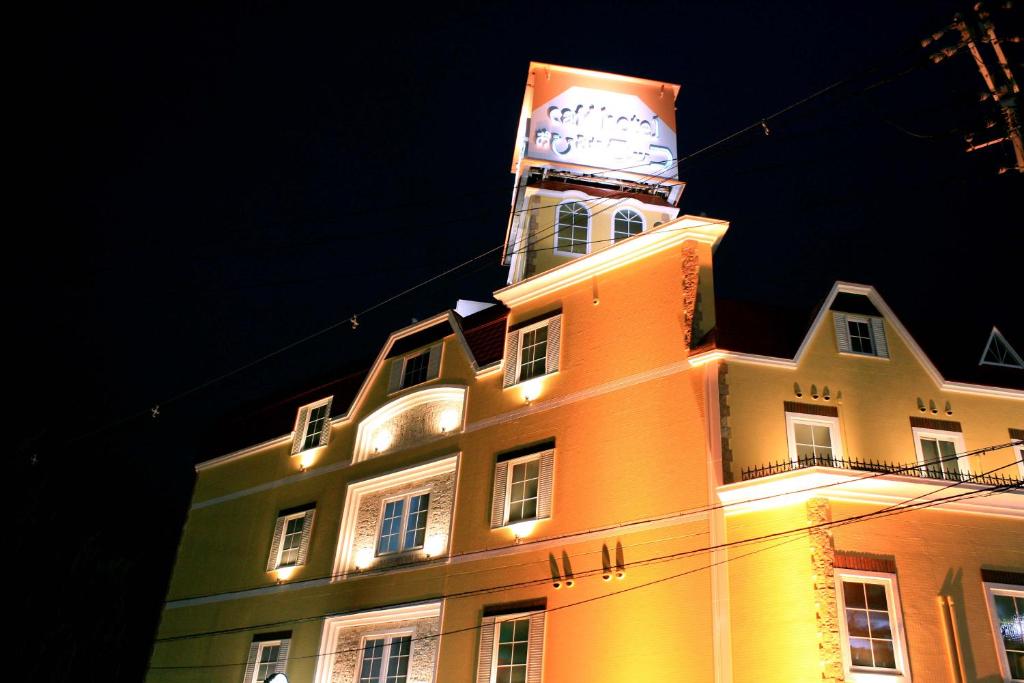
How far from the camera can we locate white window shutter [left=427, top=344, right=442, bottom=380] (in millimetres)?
25422

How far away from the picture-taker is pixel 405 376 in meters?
26.3

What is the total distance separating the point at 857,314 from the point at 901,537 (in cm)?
581

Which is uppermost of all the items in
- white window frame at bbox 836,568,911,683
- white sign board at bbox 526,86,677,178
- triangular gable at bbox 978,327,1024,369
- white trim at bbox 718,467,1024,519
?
white sign board at bbox 526,86,677,178

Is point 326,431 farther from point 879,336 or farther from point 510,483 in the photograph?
point 879,336

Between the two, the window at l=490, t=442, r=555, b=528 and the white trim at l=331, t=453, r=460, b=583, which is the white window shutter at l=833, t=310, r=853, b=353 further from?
the white trim at l=331, t=453, r=460, b=583

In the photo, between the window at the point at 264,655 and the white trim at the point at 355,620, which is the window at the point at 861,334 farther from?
the window at the point at 264,655

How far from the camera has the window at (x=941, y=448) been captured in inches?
734

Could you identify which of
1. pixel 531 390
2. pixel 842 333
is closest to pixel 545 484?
pixel 531 390

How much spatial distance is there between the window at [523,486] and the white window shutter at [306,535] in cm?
688

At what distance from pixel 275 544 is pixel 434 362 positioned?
24.2 ft

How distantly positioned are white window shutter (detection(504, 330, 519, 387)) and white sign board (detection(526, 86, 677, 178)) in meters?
6.85

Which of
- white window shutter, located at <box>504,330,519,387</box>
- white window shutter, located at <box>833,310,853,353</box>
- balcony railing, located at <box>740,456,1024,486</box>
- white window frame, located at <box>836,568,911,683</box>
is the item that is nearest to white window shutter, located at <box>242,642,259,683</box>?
white window shutter, located at <box>504,330,519,387</box>

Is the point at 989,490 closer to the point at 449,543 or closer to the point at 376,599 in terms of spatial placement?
the point at 449,543

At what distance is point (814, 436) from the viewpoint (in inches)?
742
